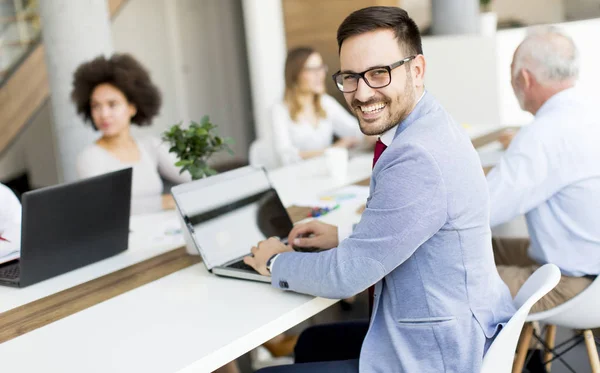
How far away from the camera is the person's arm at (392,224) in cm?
156

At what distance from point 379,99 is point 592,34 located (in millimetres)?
4864

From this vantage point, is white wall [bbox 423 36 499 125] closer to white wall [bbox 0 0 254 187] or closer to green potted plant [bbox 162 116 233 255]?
white wall [bbox 0 0 254 187]

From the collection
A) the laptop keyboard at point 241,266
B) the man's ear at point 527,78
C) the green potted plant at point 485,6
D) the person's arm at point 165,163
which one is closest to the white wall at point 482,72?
the green potted plant at point 485,6

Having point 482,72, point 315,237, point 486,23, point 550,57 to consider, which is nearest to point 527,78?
point 550,57

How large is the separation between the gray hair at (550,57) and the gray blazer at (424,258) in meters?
0.93

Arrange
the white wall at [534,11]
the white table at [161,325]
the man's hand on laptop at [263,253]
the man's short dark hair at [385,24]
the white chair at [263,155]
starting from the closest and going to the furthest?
the white table at [161,325] < the man's short dark hair at [385,24] < the man's hand on laptop at [263,253] < the white chair at [263,155] < the white wall at [534,11]

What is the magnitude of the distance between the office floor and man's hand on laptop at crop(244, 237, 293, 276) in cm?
135

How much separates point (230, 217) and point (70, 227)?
0.44 m

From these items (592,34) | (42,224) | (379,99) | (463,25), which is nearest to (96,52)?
(42,224)

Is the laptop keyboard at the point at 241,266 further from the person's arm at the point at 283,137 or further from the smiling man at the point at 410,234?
the person's arm at the point at 283,137

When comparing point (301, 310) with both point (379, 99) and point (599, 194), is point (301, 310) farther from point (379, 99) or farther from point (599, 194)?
point (599, 194)

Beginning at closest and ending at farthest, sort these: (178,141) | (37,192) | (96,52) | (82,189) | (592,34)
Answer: (37,192)
(82,189)
(178,141)
(96,52)
(592,34)

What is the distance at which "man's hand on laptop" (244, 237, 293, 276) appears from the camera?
190 cm

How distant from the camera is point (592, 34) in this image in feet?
19.5
